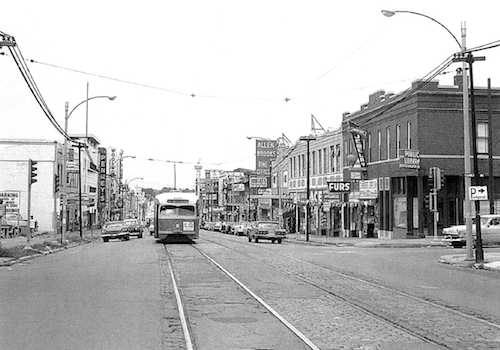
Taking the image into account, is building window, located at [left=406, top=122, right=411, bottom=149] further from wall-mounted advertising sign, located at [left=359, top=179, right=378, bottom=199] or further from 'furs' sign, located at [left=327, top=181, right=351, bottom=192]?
'furs' sign, located at [left=327, top=181, right=351, bottom=192]

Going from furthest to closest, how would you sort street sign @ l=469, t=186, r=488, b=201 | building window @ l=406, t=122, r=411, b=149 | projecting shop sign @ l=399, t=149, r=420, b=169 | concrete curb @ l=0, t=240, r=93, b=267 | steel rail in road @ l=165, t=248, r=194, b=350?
building window @ l=406, t=122, r=411, b=149
projecting shop sign @ l=399, t=149, r=420, b=169
concrete curb @ l=0, t=240, r=93, b=267
street sign @ l=469, t=186, r=488, b=201
steel rail in road @ l=165, t=248, r=194, b=350

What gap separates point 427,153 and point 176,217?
16877 mm

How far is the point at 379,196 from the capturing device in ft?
165

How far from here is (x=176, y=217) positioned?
42531 mm

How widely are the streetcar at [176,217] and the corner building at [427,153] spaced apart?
13.7 m

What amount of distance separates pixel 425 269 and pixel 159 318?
14.0 m

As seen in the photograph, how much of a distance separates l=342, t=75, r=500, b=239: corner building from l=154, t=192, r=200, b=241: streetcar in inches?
541

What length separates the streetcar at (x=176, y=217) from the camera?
42.5 meters

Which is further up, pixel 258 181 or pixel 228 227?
pixel 258 181

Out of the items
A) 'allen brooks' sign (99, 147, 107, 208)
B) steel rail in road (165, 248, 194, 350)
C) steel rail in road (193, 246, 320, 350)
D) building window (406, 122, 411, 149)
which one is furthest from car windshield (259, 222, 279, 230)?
'allen brooks' sign (99, 147, 107, 208)

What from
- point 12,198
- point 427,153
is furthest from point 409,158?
point 12,198

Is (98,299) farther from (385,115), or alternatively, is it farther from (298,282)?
(385,115)

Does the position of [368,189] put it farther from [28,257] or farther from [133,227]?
[28,257]

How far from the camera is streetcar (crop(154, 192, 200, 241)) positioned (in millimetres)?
42500
